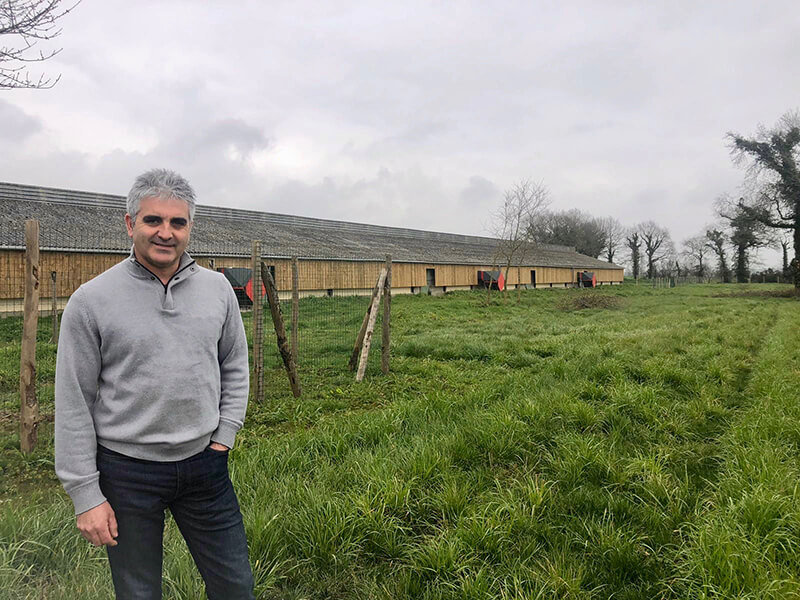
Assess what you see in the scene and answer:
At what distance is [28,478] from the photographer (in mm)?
4281

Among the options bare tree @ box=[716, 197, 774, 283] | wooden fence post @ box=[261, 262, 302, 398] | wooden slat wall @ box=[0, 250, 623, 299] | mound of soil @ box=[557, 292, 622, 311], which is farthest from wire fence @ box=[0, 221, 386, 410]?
bare tree @ box=[716, 197, 774, 283]

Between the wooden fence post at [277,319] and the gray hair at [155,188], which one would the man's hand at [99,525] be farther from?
the wooden fence post at [277,319]

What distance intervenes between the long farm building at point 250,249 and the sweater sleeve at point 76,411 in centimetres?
1033

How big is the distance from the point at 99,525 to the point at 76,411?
43 cm

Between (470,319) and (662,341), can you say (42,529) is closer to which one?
(662,341)

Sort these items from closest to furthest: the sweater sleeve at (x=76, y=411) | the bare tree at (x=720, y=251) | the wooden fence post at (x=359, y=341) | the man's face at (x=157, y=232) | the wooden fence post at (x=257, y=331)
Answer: the sweater sleeve at (x=76, y=411) < the man's face at (x=157, y=232) < the wooden fence post at (x=257, y=331) < the wooden fence post at (x=359, y=341) < the bare tree at (x=720, y=251)

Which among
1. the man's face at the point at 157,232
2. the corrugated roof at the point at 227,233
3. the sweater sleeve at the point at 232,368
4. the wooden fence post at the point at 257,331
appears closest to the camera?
the man's face at the point at 157,232

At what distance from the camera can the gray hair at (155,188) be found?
1962mm

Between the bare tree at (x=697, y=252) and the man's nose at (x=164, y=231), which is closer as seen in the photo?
the man's nose at (x=164, y=231)

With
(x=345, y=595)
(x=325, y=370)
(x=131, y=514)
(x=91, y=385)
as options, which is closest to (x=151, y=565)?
(x=131, y=514)

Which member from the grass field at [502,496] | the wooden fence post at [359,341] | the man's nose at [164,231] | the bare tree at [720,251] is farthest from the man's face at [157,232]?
the bare tree at [720,251]

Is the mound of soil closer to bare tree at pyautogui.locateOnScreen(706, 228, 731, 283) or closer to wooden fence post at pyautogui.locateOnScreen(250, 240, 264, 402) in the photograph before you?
wooden fence post at pyautogui.locateOnScreen(250, 240, 264, 402)

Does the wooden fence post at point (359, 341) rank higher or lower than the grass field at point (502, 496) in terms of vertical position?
higher

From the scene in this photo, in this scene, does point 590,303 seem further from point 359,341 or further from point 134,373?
point 134,373
